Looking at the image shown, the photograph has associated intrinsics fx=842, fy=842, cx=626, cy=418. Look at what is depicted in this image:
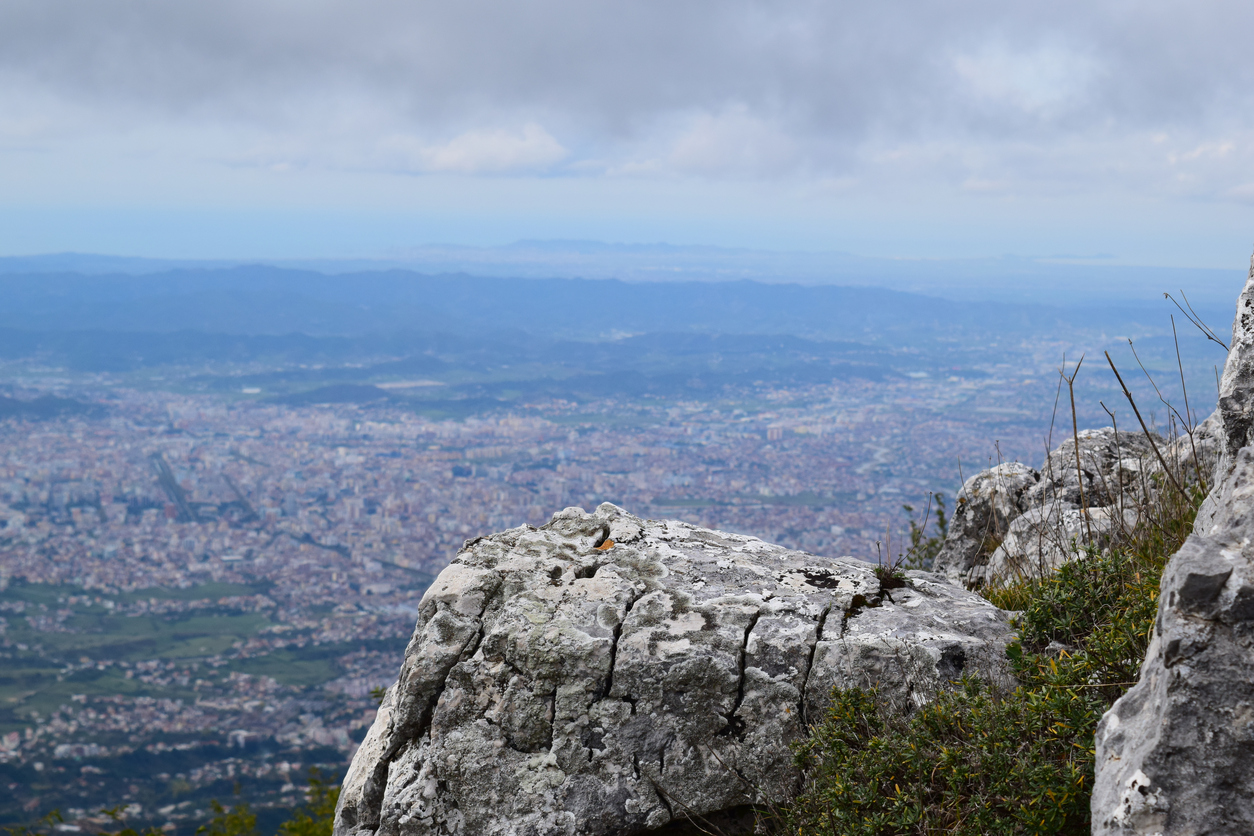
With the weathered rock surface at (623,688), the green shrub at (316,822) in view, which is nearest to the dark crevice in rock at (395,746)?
the weathered rock surface at (623,688)

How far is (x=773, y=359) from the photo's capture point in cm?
17475

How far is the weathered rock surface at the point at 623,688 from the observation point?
3.96 metres

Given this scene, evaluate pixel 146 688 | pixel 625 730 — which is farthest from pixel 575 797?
pixel 146 688

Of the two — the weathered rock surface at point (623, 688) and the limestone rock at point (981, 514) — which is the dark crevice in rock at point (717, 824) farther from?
the limestone rock at point (981, 514)

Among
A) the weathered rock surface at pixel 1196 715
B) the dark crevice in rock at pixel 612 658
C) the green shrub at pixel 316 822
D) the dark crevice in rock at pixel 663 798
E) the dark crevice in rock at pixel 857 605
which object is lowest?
the green shrub at pixel 316 822

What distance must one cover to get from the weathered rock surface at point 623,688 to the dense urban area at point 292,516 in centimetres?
891

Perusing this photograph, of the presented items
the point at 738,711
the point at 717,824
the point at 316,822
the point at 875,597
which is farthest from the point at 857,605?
the point at 316,822

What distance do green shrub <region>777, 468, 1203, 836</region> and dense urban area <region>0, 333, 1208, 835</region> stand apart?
908 cm

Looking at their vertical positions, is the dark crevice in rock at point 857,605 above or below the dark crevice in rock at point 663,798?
above

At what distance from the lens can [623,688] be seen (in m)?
4.12

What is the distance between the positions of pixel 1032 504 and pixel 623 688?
13.0 ft

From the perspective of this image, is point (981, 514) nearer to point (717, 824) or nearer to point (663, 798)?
point (717, 824)

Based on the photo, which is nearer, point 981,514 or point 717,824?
point 717,824

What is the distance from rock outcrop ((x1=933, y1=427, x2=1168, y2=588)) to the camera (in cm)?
547
